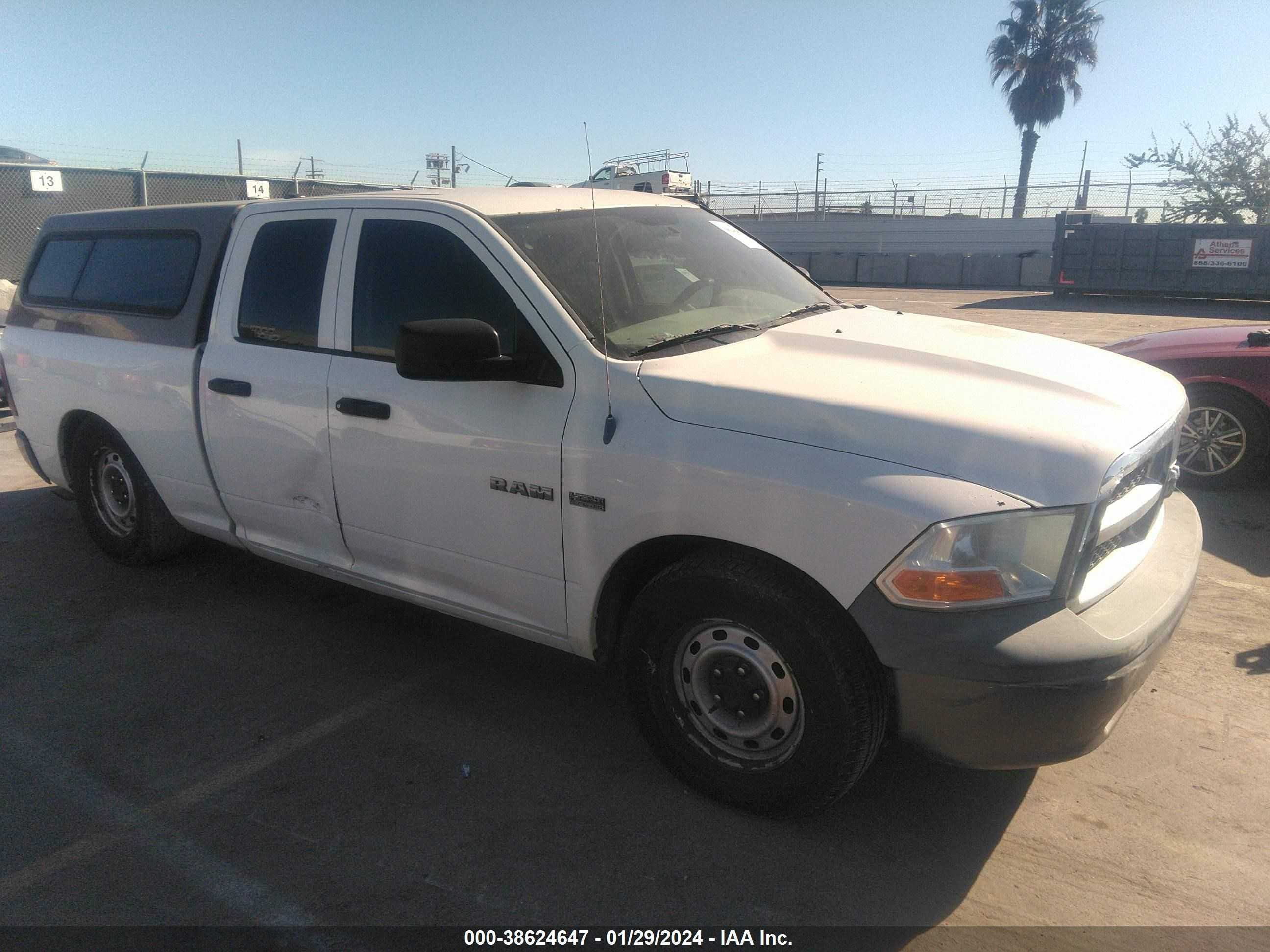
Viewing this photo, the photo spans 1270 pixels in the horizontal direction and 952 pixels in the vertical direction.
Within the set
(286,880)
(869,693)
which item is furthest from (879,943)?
(286,880)

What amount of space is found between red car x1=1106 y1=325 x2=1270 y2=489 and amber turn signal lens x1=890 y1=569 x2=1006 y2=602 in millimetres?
4409

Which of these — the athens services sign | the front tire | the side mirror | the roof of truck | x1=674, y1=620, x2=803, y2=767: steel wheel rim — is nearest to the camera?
the front tire

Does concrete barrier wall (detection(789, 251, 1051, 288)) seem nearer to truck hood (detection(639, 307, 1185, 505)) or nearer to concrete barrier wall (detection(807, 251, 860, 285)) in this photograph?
concrete barrier wall (detection(807, 251, 860, 285))

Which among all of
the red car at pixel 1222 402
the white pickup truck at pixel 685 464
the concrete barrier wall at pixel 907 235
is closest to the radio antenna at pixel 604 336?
the white pickup truck at pixel 685 464

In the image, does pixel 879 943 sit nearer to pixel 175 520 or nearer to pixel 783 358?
pixel 783 358

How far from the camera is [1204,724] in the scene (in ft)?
11.4

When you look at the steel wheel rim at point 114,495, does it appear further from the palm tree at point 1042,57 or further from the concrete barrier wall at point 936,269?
the palm tree at point 1042,57

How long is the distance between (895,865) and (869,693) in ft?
1.87

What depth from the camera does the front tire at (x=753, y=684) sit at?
266 centimetres

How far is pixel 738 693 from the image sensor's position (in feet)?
9.57

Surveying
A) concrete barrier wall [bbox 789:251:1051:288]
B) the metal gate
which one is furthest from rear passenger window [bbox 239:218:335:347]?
concrete barrier wall [bbox 789:251:1051:288]

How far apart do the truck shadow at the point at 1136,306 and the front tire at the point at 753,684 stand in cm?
1861

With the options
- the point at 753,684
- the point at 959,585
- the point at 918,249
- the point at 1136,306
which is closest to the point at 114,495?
the point at 753,684

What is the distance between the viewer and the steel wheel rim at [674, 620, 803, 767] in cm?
281
